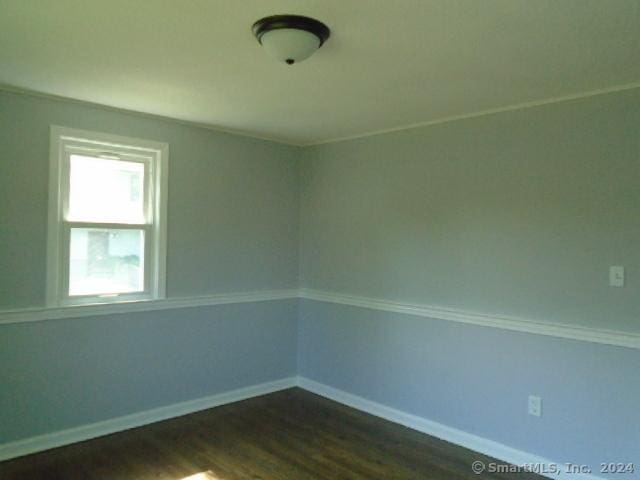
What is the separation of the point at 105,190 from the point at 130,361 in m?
1.34

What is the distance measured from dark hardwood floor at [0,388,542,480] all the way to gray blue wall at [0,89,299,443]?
27 cm

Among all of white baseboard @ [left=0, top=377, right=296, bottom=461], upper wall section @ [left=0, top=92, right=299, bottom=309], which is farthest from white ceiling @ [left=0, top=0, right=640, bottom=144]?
A: white baseboard @ [left=0, top=377, right=296, bottom=461]

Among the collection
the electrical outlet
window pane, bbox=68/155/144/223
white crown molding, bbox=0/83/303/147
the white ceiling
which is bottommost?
the electrical outlet

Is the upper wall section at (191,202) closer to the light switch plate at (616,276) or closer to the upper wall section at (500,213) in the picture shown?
the upper wall section at (500,213)

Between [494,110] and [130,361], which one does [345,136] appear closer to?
[494,110]

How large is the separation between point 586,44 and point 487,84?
0.63 meters

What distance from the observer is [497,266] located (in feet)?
10.6

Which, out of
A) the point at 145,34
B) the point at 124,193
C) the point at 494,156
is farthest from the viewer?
the point at 124,193

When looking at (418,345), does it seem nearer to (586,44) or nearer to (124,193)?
(586,44)

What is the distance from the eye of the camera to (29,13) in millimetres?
1907

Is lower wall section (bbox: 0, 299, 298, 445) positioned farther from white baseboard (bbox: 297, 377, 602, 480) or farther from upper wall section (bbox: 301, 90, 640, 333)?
upper wall section (bbox: 301, 90, 640, 333)

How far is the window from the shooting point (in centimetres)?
320

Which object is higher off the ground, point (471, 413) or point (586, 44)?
point (586, 44)

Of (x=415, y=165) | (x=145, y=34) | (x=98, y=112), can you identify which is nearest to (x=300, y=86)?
(x=145, y=34)
